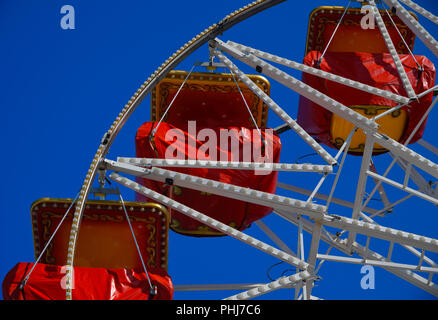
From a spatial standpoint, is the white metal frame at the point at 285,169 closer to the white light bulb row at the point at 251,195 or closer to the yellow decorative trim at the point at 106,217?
the white light bulb row at the point at 251,195

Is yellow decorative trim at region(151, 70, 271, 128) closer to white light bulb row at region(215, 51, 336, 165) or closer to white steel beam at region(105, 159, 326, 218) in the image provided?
white light bulb row at region(215, 51, 336, 165)

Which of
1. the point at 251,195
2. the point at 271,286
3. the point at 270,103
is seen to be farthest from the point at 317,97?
the point at 271,286

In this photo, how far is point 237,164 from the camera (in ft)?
49.8

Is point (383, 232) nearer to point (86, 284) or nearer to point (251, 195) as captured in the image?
point (251, 195)

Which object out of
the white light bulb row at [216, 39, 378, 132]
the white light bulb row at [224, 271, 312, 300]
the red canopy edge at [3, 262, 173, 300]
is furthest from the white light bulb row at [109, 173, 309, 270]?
the white light bulb row at [216, 39, 378, 132]

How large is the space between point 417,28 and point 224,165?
20.8 feet

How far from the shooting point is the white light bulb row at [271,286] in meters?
13.5

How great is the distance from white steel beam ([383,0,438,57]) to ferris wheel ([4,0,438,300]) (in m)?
0.03

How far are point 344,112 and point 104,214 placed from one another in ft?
18.0

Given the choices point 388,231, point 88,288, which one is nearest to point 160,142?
point 88,288

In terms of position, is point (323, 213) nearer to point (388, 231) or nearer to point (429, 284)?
point (388, 231)

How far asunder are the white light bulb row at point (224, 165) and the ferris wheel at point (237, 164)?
0.09 feet

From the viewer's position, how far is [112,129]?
15.0 m

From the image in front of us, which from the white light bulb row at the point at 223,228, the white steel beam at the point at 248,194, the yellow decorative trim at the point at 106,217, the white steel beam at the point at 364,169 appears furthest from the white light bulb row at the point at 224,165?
the white steel beam at the point at 364,169
